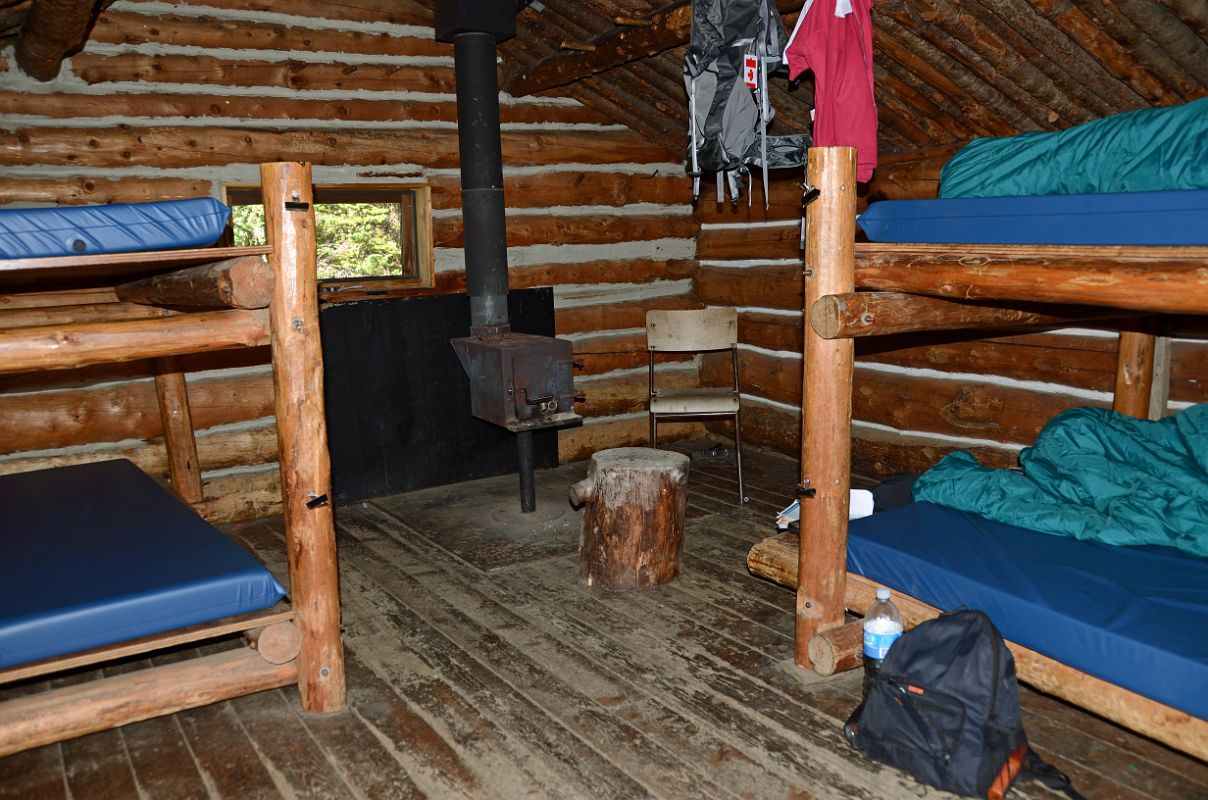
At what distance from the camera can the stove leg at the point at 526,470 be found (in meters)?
5.81

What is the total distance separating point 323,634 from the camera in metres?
3.54

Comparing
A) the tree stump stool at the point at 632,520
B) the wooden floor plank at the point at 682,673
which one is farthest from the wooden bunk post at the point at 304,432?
the tree stump stool at the point at 632,520

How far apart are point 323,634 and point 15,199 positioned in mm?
3462

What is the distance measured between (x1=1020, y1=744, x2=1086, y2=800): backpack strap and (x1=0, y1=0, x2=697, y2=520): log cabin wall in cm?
464

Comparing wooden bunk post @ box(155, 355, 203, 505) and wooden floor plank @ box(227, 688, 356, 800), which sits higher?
wooden bunk post @ box(155, 355, 203, 505)

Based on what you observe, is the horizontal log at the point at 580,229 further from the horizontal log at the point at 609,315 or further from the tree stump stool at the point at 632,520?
the tree stump stool at the point at 632,520

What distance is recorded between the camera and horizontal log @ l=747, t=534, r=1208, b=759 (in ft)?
9.06

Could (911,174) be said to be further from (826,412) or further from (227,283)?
(227,283)

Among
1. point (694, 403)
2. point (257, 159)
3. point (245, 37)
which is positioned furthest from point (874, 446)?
point (245, 37)

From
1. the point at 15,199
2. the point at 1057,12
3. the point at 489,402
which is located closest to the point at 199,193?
the point at 15,199

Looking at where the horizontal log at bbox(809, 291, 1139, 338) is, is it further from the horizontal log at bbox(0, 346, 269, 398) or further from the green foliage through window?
the green foliage through window

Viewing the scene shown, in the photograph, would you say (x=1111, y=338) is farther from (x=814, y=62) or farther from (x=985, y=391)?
(x=814, y=62)

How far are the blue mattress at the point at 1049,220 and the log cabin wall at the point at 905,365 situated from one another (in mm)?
2099

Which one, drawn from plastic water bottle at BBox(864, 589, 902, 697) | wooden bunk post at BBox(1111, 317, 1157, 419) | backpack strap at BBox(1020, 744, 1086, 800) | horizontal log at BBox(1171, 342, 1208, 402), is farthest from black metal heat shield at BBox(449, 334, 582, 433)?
horizontal log at BBox(1171, 342, 1208, 402)
